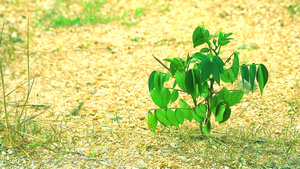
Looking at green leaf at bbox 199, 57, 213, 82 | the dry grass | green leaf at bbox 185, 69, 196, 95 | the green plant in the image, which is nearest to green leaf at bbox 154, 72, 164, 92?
the green plant

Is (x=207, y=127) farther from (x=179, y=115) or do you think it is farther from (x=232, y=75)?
(x=232, y=75)

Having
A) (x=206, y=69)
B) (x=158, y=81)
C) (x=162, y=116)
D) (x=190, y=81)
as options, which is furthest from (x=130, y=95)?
(x=206, y=69)

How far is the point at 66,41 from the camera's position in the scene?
360 centimetres

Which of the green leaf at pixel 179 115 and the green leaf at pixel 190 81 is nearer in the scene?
the green leaf at pixel 190 81

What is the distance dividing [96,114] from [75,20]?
177 cm

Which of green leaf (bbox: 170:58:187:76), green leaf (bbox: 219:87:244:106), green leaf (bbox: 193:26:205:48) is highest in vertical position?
green leaf (bbox: 193:26:205:48)

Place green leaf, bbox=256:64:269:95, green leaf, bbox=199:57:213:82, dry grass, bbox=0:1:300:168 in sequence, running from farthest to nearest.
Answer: dry grass, bbox=0:1:300:168 < green leaf, bbox=256:64:269:95 < green leaf, bbox=199:57:213:82

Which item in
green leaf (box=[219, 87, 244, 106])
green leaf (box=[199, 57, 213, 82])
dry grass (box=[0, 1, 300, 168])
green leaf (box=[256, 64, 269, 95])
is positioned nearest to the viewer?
green leaf (box=[199, 57, 213, 82])

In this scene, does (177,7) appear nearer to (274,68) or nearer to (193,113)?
(274,68)

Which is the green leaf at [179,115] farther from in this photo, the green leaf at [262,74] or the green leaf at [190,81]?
the green leaf at [262,74]

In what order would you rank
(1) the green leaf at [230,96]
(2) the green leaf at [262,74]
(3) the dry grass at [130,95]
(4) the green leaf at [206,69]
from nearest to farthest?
(4) the green leaf at [206,69] → (2) the green leaf at [262,74] → (1) the green leaf at [230,96] → (3) the dry grass at [130,95]

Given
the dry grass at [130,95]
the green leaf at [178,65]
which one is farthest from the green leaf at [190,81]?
the dry grass at [130,95]

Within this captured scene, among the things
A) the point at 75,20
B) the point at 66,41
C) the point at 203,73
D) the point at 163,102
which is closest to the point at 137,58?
the point at 66,41

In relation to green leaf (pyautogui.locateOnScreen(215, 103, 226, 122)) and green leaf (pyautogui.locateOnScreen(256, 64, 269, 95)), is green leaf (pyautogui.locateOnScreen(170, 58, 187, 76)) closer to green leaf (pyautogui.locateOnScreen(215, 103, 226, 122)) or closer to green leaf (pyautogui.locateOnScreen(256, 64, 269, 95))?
green leaf (pyautogui.locateOnScreen(215, 103, 226, 122))
